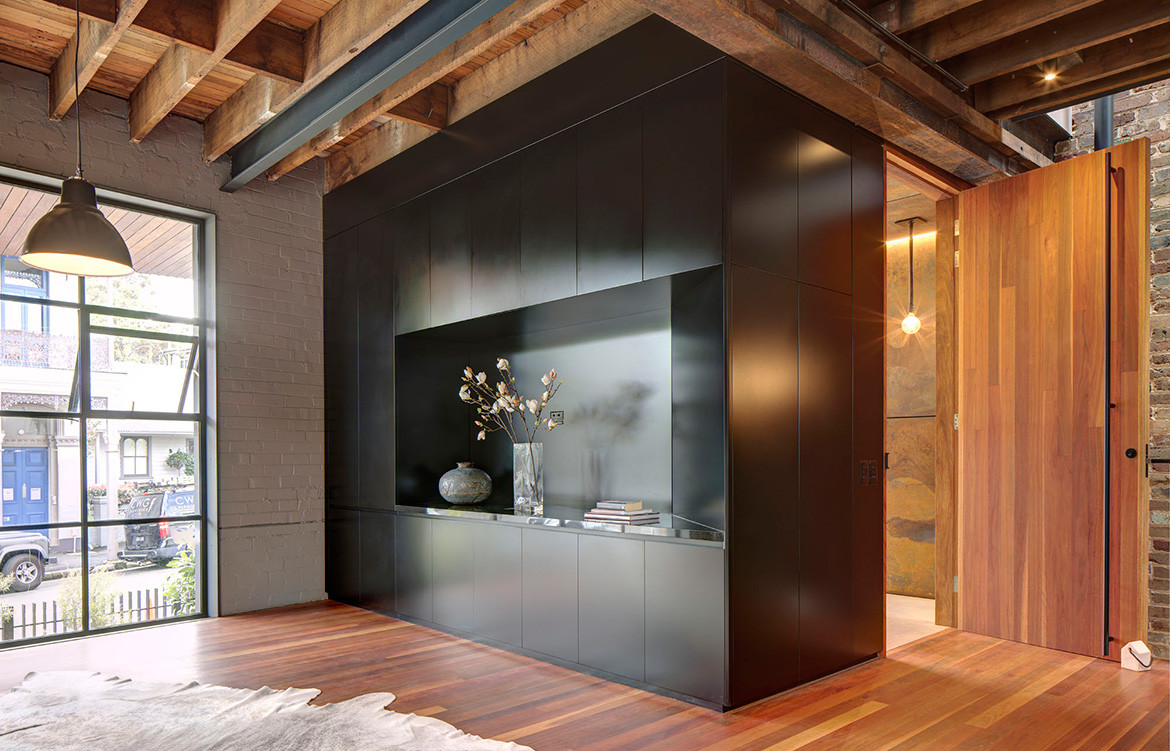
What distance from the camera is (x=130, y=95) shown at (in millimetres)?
5375

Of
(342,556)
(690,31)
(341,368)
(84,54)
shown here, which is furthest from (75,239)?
(342,556)

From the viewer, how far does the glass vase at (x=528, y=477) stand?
4617 millimetres

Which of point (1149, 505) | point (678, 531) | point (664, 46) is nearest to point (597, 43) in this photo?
point (664, 46)

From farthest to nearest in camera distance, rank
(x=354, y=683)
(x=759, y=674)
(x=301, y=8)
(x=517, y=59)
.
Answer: (x=517, y=59) → (x=301, y=8) → (x=354, y=683) → (x=759, y=674)

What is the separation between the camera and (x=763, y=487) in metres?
3.63

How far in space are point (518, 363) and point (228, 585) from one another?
2699 millimetres

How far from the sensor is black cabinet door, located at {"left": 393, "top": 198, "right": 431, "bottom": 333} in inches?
211

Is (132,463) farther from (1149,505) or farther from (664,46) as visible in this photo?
(1149,505)

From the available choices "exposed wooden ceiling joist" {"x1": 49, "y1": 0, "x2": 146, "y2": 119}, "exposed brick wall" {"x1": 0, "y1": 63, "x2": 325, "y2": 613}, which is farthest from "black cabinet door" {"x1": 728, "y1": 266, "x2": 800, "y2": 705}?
"exposed brick wall" {"x1": 0, "y1": 63, "x2": 325, "y2": 613}

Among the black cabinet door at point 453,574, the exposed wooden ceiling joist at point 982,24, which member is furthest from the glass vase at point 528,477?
the exposed wooden ceiling joist at point 982,24

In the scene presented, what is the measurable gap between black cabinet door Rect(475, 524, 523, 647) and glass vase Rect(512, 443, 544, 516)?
0.19m

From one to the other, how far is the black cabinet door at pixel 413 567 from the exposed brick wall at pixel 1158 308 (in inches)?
170

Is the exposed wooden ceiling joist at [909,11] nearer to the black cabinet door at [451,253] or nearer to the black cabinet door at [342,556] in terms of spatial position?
the black cabinet door at [451,253]

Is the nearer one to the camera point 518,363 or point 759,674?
point 759,674
